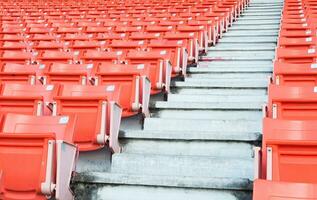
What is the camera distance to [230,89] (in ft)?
11.6

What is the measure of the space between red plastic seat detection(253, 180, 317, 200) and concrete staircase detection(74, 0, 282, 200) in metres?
0.65

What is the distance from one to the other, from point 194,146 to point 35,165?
3.05 feet

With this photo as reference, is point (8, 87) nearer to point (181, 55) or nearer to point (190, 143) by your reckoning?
point (190, 143)

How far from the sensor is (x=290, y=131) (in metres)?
2.14

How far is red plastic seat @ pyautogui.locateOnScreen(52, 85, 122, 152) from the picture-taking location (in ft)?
8.45

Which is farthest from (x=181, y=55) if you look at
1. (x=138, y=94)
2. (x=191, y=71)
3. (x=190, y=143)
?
(x=190, y=143)

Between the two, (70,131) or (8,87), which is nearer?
(70,131)

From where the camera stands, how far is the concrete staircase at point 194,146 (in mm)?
2240

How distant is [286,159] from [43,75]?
2.03 m

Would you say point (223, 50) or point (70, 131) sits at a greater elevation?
point (223, 50)

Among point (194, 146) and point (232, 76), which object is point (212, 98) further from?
point (194, 146)

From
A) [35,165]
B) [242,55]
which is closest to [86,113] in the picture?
[35,165]

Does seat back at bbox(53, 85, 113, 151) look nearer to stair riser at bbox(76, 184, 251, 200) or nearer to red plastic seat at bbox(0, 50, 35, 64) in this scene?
stair riser at bbox(76, 184, 251, 200)

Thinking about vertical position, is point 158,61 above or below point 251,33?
below
